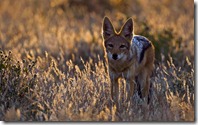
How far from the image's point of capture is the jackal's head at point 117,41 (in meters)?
6.45

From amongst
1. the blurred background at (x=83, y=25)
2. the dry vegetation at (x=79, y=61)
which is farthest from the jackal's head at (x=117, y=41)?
the blurred background at (x=83, y=25)

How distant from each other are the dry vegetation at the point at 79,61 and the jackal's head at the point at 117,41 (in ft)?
1.10

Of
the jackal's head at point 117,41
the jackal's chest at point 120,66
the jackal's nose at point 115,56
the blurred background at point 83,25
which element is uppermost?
the blurred background at point 83,25

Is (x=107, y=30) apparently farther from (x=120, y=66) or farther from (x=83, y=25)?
(x=83, y=25)

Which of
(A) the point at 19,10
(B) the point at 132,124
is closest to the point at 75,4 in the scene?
(A) the point at 19,10

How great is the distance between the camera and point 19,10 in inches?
468

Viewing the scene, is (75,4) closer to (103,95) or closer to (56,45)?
(56,45)

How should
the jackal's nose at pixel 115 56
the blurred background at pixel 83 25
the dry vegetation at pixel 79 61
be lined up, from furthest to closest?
the blurred background at pixel 83 25, the jackal's nose at pixel 115 56, the dry vegetation at pixel 79 61

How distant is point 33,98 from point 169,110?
125cm

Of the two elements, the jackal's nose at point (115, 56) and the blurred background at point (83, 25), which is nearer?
the jackal's nose at point (115, 56)

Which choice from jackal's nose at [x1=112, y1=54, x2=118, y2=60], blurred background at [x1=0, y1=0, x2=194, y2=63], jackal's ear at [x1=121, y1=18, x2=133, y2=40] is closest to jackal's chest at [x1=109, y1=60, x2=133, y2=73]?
jackal's nose at [x1=112, y1=54, x2=118, y2=60]

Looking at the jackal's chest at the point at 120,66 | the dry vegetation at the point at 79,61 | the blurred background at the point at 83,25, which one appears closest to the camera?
the dry vegetation at the point at 79,61

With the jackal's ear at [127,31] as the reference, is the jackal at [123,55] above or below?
below

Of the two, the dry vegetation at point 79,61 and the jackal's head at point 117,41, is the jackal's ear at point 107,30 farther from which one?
the dry vegetation at point 79,61
